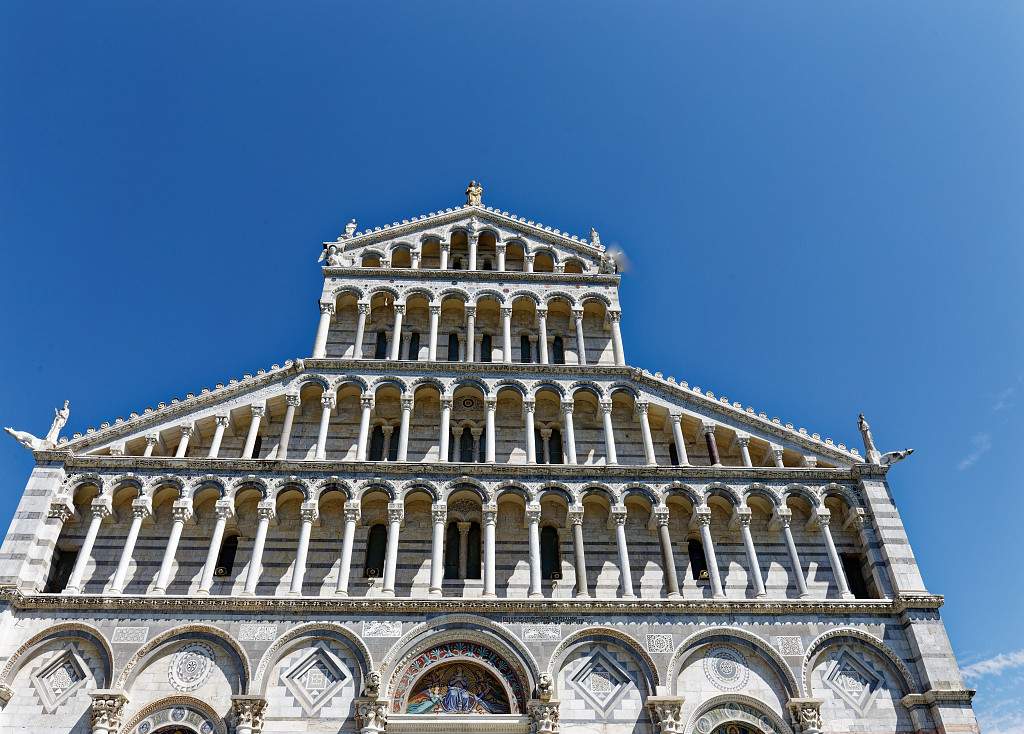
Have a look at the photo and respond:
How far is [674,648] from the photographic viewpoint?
1766cm

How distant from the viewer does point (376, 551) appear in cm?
1983

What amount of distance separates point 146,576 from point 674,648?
11764 millimetres

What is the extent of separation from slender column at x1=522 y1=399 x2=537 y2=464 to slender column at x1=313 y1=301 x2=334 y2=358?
5.69 metres

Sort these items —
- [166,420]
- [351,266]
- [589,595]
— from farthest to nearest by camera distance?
[351,266]
[166,420]
[589,595]

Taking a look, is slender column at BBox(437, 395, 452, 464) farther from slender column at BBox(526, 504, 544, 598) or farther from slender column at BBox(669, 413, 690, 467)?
slender column at BBox(669, 413, 690, 467)

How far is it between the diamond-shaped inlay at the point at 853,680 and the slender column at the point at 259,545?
12.3m

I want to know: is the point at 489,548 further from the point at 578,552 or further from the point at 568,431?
the point at 568,431

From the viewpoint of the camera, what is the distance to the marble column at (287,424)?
20344 millimetres

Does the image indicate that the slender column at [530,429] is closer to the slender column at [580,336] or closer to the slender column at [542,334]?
the slender column at [542,334]

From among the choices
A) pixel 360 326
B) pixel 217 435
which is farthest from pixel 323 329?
pixel 217 435

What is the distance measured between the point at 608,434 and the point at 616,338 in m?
3.53

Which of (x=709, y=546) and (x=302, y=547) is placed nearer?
(x=302, y=547)

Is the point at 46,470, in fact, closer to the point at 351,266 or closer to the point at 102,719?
the point at 102,719

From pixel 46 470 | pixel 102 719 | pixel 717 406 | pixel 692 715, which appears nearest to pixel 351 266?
pixel 46 470
